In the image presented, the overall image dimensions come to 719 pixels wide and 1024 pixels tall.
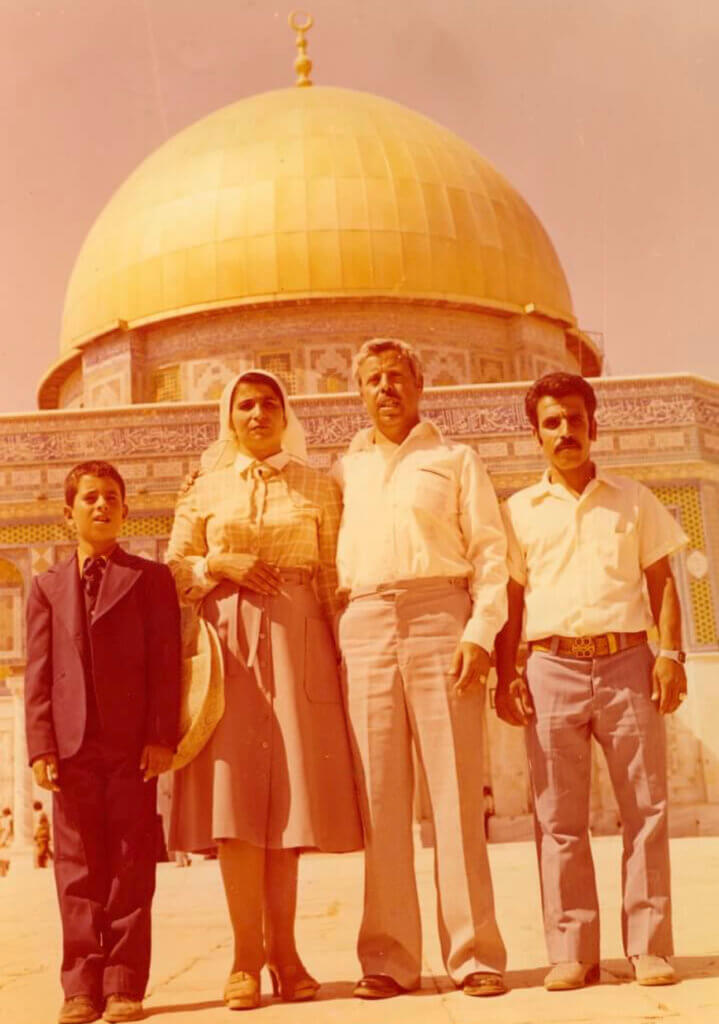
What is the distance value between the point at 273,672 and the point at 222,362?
41.4 feet

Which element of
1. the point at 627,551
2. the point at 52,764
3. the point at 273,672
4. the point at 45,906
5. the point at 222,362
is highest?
the point at 222,362

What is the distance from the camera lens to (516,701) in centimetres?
336

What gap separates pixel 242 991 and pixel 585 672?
1.15 m

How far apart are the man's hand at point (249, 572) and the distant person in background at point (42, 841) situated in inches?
353

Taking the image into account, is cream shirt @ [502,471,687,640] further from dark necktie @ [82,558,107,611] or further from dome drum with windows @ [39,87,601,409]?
dome drum with windows @ [39,87,601,409]

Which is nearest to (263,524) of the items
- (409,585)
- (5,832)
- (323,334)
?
(409,585)

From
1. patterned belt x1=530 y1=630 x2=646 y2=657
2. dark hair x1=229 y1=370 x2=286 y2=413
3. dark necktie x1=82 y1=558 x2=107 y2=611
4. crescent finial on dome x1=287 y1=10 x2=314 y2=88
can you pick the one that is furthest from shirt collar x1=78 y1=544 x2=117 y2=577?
crescent finial on dome x1=287 y1=10 x2=314 y2=88

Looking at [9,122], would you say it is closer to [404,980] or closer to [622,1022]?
[404,980]

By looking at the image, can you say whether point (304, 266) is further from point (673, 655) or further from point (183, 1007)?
point (183, 1007)

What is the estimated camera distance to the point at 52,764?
10.5 feet

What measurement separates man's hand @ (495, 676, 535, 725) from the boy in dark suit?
2.80 feet

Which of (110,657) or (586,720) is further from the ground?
(110,657)

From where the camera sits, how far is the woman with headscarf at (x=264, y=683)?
3164 millimetres

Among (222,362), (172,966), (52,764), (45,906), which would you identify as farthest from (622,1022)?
(222,362)
